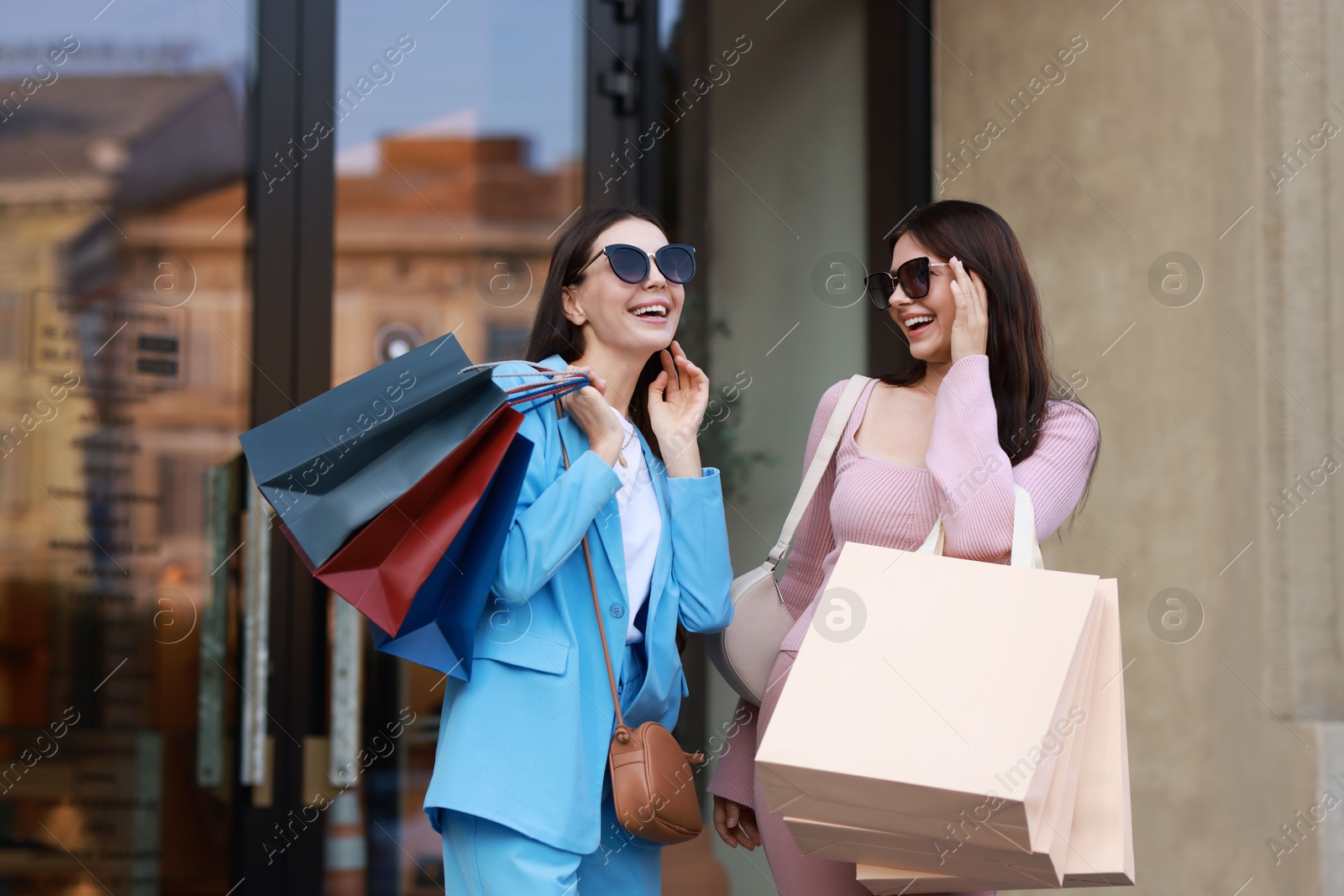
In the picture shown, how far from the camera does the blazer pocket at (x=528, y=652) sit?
215 cm

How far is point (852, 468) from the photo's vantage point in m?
2.57

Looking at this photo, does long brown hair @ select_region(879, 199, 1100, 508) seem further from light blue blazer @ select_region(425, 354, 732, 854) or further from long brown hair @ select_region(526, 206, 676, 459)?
light blue blazer @ select_region(425, 354, 732, 854)

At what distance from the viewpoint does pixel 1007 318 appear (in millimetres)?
2564

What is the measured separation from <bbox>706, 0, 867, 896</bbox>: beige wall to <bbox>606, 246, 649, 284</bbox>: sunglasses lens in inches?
105

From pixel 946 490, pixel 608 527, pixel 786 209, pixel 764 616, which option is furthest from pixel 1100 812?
pixel 786 209

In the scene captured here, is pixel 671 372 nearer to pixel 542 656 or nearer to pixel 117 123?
pixel 542 656

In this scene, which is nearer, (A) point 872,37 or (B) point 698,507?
(B) point 698,507

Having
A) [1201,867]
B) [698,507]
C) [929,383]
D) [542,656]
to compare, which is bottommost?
[1201,867]

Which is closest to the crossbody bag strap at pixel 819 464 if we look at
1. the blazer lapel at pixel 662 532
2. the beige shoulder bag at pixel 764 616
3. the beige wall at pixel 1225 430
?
the beige shoulder bag at pixel 764 616

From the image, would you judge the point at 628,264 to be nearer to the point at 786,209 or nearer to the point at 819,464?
the point at 819,464

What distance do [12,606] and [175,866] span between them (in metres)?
0.95

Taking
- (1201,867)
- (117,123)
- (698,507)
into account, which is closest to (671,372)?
(698,507)

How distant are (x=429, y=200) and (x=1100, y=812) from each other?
3.46 meters

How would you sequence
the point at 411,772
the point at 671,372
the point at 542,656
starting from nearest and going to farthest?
1. the point at 542,656
2. the point at 671,372
3. the point at 411,772
